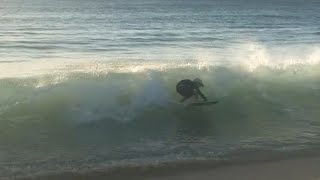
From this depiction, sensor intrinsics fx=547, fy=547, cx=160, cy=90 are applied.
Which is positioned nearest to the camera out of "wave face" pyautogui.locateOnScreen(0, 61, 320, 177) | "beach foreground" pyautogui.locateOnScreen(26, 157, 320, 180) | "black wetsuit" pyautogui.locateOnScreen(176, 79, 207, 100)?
"beach foreground" pyautogui.locateOnScreen(26, 157, 320, 180)

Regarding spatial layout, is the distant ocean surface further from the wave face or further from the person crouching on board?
the person crouching on board

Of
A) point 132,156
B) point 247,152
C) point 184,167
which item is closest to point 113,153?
point 132,156

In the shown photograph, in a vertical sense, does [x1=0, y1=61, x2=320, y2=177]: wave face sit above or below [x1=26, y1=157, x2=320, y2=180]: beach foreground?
above

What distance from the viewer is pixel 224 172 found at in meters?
9.67

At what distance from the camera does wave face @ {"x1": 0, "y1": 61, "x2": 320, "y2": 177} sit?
1098 cm

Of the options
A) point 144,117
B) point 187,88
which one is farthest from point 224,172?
point 187,88

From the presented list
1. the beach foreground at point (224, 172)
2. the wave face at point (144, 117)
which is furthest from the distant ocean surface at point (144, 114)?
the beach foreground at point (224, 172)

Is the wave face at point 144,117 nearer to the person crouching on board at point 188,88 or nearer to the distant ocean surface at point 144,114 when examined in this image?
the distant ocean surface at point 144,114

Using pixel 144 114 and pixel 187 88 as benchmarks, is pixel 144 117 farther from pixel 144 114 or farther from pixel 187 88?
pixel 187 88

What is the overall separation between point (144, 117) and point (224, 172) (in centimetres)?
478

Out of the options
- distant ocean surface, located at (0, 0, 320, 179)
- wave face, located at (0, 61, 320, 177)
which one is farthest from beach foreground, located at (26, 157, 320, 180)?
wave face, located at (0, 61, 320, 177)

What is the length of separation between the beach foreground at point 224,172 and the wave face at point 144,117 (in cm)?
53

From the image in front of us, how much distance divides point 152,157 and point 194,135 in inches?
83.1

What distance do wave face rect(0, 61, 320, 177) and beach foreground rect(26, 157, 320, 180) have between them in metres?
0.53
